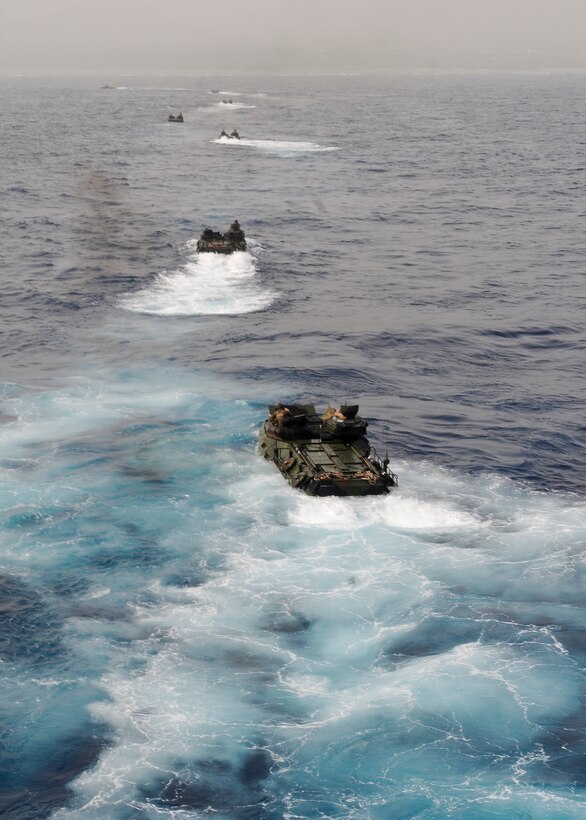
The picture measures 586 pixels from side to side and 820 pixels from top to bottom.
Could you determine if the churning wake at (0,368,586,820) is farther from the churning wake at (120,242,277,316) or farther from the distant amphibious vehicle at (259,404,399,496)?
the churning wake at (120,242,277,316)

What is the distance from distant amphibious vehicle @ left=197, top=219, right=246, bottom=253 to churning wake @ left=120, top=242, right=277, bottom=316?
1.42 feet

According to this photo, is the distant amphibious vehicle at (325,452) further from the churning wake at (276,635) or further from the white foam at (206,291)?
the white foam at (206,291)

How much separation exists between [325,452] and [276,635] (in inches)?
546

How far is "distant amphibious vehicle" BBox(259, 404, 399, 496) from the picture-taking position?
46156 millimetres

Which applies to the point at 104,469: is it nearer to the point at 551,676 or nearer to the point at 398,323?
the point at 551,676

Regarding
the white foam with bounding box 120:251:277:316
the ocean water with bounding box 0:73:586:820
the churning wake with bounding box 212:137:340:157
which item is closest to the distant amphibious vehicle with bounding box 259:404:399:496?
the ocean water with bounding box 0:73:586:820

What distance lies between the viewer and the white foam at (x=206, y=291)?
74.8m

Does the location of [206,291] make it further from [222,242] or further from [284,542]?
[284,542]

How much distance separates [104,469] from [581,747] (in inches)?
1003

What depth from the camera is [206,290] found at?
79.2 meters

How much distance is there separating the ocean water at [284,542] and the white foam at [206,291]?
310 mm

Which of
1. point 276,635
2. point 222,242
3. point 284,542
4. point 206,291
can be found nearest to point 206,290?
point 206,291

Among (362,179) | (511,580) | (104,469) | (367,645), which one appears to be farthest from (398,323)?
(362,179)

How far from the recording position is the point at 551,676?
1377 inches
